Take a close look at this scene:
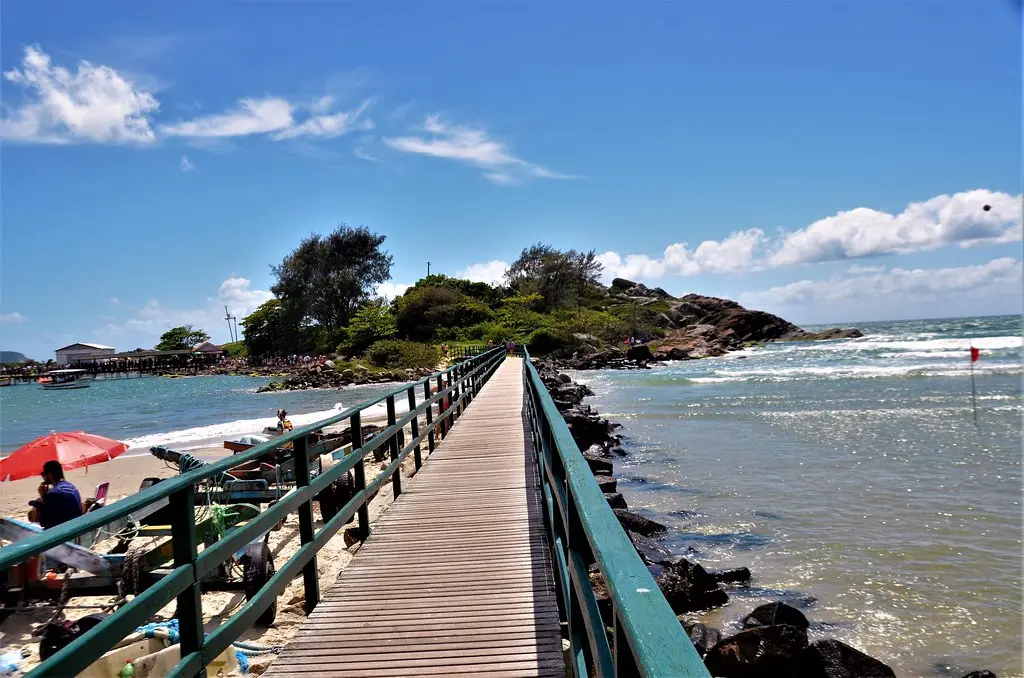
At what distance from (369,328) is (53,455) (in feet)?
164

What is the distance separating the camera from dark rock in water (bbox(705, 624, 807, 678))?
509 cm

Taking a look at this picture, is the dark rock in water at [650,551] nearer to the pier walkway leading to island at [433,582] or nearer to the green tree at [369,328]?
the pier walkway leading to island at [433,582]

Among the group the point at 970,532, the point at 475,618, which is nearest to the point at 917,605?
the point at 970,532

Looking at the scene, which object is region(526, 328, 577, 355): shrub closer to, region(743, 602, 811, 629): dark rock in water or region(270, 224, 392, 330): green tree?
region(270, 224, 392, 330): green tree

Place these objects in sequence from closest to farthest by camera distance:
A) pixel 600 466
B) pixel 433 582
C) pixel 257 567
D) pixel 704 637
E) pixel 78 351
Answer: pixel 433 582
pixel 704 637
pixel 257 567
pixel 600 466
pixel 78 351

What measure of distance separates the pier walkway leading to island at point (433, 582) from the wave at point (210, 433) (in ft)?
47.1

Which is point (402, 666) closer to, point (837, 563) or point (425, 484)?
point (425, 484)

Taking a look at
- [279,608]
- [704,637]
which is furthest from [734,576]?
[279,608]

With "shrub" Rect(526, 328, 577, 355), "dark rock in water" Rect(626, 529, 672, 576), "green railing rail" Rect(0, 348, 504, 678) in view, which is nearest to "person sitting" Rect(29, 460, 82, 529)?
"green railing rail" Rect(0, 348, 504, 678)

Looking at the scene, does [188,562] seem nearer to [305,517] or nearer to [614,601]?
[305,517]

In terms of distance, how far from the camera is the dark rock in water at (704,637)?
5.51 m

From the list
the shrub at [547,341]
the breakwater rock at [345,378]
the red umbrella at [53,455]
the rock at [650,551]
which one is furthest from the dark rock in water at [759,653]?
the shrub at [547,341]

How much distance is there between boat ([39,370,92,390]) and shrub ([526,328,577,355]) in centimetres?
4825

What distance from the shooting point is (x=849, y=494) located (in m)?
11.0
